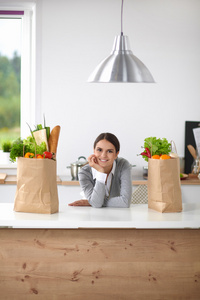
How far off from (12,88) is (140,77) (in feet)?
8.24

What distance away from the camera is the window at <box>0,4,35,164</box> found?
4.72 m

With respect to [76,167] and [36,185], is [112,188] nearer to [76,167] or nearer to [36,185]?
[36,185]

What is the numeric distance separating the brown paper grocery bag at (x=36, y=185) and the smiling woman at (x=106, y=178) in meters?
0.36

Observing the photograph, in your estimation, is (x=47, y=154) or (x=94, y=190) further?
(x=94, y=190)

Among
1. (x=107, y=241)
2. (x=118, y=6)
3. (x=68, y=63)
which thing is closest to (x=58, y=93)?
(x=68, y=63)

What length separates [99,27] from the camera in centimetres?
464

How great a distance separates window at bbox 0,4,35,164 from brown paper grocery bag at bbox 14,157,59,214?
225 cm

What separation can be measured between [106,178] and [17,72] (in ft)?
7.18

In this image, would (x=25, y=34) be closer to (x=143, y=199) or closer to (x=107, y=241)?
(x=143, y=199)

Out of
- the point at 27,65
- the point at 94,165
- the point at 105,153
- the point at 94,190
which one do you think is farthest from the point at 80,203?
the point at 27,65

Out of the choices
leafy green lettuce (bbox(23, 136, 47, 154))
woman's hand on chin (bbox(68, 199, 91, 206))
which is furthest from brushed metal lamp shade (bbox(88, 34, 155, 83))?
woman's hand on chin (bbox(68, 199, 91, 206))

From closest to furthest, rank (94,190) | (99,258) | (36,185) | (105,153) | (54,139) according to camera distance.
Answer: (99,258) < (36,185) < (54,139) < (94,190) < (105,153)

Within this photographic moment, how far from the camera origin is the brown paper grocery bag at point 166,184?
2572 mm

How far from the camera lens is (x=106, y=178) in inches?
120
